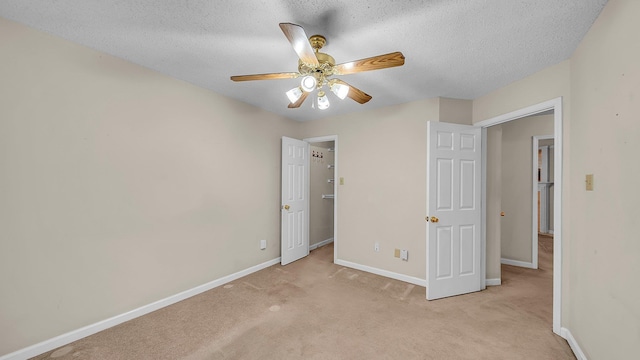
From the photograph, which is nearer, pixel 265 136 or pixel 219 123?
pixel 219 123

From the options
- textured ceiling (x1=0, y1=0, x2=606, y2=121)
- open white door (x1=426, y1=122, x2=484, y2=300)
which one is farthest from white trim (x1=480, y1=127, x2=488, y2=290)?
textured ceiling (x1=0, y1=0, x2=606, y2=121)

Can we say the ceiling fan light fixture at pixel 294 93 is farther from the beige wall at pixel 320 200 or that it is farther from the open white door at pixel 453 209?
the beige wall at pixel 320 200

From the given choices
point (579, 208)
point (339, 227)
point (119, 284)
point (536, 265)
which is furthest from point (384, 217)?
point (119, 284)

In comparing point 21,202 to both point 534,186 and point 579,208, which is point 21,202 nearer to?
point 579,208

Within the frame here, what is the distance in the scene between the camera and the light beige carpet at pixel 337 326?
1.84m

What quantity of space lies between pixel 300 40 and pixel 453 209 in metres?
2.42

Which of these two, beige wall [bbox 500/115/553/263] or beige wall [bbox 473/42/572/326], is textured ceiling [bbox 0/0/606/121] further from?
beige wall [bbox 500/115/553/263]

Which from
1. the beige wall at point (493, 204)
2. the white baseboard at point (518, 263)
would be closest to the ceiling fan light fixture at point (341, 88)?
the beige wall at point (493, 204)

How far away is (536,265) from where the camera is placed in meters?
3.58

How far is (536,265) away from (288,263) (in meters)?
3.68

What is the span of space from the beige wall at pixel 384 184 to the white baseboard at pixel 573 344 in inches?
49.7

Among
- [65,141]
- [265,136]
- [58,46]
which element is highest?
[58,46]

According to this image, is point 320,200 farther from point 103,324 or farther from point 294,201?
point 103,324

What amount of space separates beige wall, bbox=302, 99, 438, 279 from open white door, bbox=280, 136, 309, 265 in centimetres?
60
